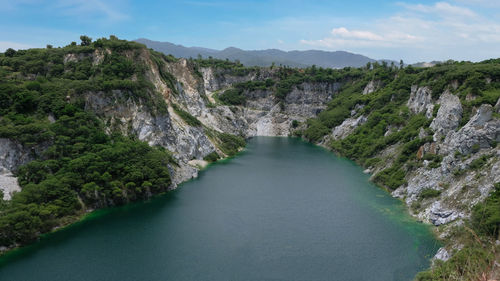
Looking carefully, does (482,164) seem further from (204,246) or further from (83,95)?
(83,95)

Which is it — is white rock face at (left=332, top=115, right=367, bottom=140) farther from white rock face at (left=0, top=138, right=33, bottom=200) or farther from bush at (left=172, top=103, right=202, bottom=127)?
white rock face at (left=0, top=138, right=33, bottom=200)

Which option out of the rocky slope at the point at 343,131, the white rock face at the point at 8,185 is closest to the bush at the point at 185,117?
the rocky slope at the point at 343,131

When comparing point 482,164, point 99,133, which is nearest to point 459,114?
point 482,164

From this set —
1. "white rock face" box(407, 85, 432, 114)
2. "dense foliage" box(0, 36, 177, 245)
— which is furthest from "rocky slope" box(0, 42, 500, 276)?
"dense foliage" box(0, 36, 177, 245)

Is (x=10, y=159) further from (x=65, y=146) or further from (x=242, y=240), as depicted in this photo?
(x=242, y=240)

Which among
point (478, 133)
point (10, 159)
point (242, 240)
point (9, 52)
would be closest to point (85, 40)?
point (9, 52)

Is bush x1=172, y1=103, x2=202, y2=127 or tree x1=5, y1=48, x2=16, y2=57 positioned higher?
tree x1=5, y1=48, x2=16, y2=57
